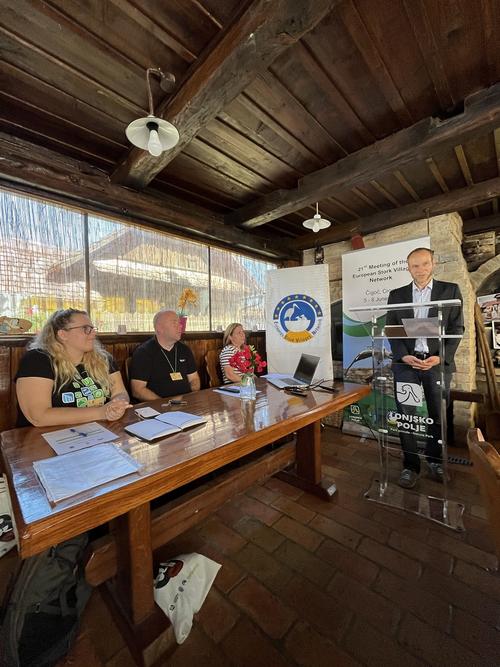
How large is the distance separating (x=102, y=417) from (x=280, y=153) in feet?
7.54

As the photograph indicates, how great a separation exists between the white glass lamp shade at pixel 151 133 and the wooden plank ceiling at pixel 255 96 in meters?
0.15

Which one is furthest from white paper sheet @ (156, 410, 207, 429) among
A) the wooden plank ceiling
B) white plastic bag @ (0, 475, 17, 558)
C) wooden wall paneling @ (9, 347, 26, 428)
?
the wooden plank ceiling

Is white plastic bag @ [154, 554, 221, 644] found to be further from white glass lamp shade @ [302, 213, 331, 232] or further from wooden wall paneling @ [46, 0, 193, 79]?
white glass lamp shade @ [302, 213, 331, 232]

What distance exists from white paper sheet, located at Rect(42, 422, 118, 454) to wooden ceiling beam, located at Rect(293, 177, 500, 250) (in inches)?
140

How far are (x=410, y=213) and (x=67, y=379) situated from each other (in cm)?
365

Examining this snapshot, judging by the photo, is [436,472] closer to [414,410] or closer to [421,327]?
[414,410]

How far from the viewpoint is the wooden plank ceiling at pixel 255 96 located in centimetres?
122

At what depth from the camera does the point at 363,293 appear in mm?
3211

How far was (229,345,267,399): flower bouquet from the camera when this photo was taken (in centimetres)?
171

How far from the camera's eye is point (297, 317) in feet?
10.8

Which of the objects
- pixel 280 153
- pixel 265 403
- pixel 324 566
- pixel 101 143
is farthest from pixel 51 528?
pixel 280 153

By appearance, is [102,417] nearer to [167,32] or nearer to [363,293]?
[167,32]

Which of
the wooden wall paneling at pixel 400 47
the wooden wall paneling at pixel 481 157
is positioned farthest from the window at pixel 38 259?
the wooden wall paneling at pixel 481 157

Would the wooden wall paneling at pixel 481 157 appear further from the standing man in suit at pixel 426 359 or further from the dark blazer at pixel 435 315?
the dark blazer at pixel 435 315
